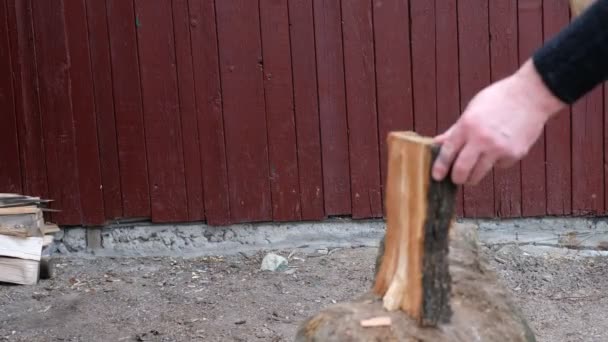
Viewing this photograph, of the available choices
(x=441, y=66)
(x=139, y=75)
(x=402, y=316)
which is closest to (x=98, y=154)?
(x=139, y=75)

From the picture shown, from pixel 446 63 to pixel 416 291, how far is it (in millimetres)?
3242

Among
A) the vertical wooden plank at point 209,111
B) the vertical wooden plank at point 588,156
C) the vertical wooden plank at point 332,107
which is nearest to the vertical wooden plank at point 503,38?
the vertical wooden plank at point 588,156

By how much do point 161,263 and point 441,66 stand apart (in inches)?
93.3

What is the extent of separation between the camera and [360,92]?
5.16 metres

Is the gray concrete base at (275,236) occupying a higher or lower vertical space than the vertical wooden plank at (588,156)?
lower

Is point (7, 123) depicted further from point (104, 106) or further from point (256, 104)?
point (256, 104)

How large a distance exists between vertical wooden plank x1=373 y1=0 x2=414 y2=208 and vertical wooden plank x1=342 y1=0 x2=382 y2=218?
4 centimetres

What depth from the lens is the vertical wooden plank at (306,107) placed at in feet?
16.7

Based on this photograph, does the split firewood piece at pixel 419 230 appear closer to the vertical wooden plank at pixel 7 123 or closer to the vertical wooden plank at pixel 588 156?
the vertical wooden plank at pixel 588 156

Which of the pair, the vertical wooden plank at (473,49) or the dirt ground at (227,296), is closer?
the dirt ground at (227,296)

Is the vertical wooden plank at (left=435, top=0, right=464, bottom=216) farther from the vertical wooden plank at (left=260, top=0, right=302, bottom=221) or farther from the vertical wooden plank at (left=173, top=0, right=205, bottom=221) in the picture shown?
the vertical wooden plank at (left=173, top=0, right=205, bottom=221)

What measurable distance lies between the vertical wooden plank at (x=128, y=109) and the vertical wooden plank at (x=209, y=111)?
0.41m

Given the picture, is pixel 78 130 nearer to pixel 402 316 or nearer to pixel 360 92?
pixel 360 92

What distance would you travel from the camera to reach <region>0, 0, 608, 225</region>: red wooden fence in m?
5.08
